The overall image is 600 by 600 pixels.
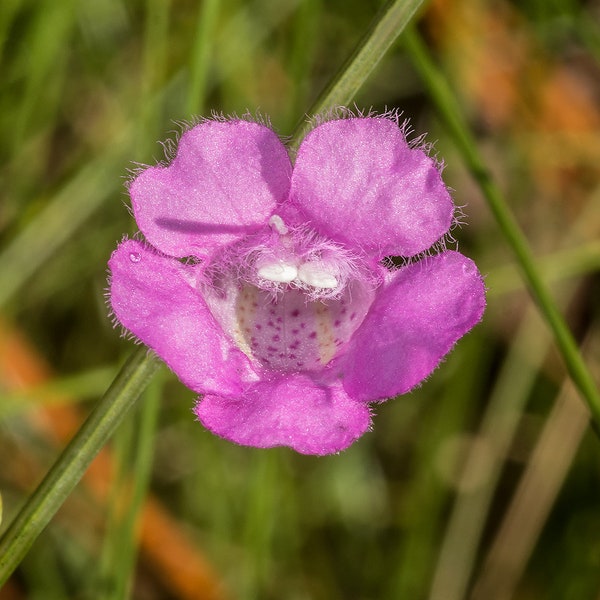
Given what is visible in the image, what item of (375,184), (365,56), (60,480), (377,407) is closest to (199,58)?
(365,56)

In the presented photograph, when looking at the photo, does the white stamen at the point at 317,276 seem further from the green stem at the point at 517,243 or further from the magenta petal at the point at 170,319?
the green stem at the point at 517,243

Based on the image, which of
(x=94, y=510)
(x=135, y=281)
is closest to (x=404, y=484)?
(x=94, y=510)

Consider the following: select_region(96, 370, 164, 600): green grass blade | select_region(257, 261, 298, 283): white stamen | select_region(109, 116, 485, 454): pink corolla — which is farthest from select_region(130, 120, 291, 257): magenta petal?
select_region(96, 370, 164, 600): green grass blade

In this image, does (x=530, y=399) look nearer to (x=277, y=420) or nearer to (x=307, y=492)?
(x=307, y=492)

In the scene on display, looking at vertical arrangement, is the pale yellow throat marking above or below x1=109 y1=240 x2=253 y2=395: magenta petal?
below

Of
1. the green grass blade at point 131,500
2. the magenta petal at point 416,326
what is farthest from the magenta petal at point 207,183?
the green grass blade at point 131,500

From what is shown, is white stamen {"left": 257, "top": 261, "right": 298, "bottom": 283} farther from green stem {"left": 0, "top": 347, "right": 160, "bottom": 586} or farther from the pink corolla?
green stem {"left": 0, "top": 347, "right": 160, "bottom": 586}
